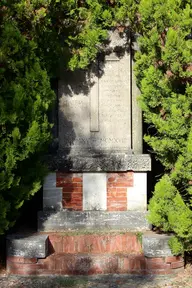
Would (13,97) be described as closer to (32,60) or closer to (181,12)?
(32,60)

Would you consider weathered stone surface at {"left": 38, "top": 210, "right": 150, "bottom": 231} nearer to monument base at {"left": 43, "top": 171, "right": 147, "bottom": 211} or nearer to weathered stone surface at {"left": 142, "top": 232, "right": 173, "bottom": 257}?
monument base at {"left": 43, "top": 171, "right": 147, "bottom": 211}

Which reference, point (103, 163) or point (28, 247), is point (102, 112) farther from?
point (28, 247)

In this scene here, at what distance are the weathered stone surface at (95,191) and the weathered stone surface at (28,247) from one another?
821mm

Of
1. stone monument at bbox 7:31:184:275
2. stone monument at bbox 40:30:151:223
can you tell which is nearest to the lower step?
stone monument at bbox 7:31:184:275

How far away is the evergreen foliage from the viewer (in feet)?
17.8

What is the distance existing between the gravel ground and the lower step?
82mm

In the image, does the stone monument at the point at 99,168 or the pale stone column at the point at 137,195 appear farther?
the pale stone column at the point at 137,195

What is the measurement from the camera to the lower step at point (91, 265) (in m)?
5.62

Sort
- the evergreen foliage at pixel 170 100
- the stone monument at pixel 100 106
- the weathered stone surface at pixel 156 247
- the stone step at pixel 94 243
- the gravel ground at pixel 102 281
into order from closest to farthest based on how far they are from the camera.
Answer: the gravel ground at pixel 102 281 → the evergreen foliage at pixel 170 100 → the weathered stone surface at pixel 156 247 → the stone step at pixel 94 243 → the stone monument at pixel 100 106

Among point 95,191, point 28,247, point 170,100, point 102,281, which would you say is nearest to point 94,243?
point 102,281

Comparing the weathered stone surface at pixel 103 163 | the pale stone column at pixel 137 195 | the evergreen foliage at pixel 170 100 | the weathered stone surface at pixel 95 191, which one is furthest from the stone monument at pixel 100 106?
the evergreen foliage at pixel 170 100

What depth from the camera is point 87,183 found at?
6.18 m

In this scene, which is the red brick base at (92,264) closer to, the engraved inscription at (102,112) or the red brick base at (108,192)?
the red brick base at (108,192)

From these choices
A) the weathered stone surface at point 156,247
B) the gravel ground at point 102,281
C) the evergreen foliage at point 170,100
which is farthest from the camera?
the weathered stone surface at point 156,247
